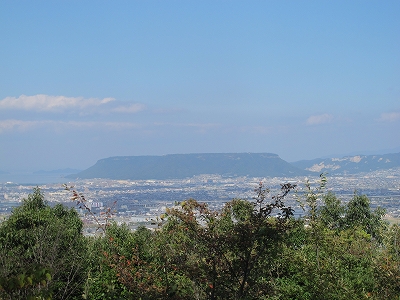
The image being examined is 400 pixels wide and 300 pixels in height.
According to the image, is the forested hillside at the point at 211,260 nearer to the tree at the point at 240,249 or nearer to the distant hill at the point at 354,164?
the tree at the point at 240,249

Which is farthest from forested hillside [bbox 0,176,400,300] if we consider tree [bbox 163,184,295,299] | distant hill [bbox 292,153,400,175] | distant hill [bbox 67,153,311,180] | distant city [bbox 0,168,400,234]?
distant hill [bbox 292,153,400,175]

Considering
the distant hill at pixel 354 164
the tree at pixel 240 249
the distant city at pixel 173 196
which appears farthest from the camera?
the distant hill at pixel 354 164

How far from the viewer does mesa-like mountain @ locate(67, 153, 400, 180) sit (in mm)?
104625

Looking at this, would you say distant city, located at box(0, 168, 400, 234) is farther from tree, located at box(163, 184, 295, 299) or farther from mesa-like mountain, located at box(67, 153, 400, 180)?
mesa-like mountain, located at box(67, 153, 400, 180)

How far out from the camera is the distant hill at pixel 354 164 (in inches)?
4134

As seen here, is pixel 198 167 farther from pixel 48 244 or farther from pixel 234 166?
pixel 48 244

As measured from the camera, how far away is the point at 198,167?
115m

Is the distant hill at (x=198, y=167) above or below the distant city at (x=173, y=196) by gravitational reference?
above

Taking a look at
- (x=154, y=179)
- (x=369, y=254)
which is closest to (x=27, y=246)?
(x=369, y=254)

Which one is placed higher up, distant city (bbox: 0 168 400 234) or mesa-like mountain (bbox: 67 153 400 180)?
mesa-like mountain (bbox: 67 153 400 180)

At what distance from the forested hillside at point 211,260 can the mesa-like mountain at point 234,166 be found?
84598 millimetres

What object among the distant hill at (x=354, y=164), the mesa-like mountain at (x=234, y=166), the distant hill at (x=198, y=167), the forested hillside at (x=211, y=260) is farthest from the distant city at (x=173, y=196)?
the distant hill at (x=198, y=167)

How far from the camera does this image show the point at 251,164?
109m

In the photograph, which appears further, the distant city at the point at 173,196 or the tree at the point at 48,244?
the distant city at the point at 173,196
